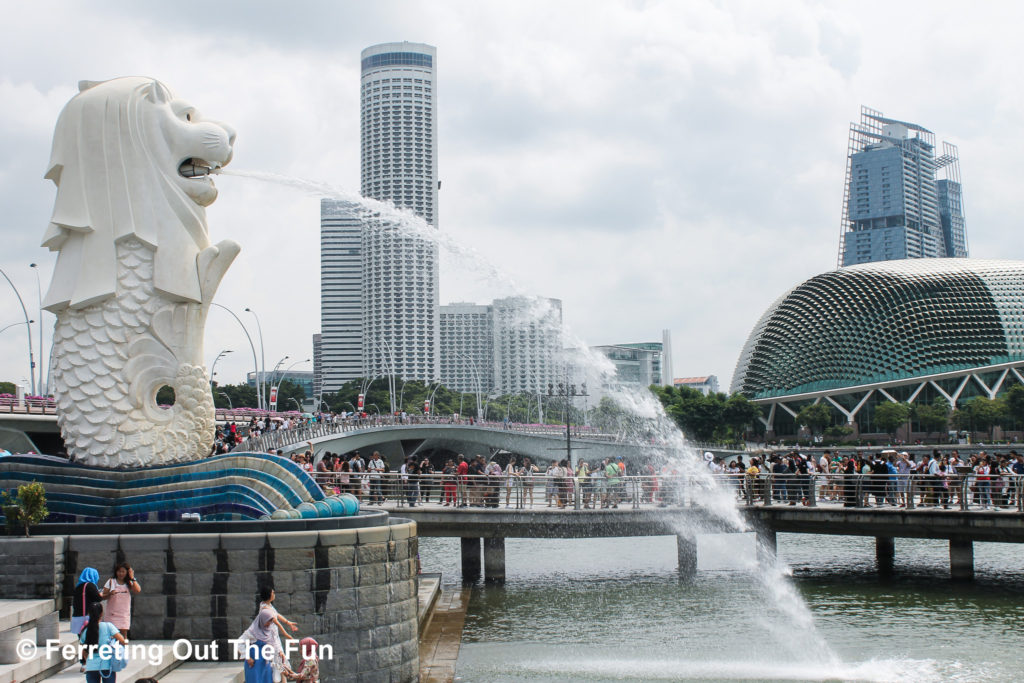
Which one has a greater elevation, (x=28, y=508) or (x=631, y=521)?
(x=28, y=508)

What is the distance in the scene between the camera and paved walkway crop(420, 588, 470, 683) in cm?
1462

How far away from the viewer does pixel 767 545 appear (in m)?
23.1

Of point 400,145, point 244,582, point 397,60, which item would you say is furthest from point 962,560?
point 397,60

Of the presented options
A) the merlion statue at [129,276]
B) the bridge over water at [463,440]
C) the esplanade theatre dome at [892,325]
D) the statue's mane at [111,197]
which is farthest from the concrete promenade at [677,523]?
the esplanade theatre dome at [892,325]

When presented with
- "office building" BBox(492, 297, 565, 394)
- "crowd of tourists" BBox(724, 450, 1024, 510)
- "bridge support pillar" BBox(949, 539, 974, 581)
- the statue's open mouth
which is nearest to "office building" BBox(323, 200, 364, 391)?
"office building" BBox(492, 297, 565, 394)

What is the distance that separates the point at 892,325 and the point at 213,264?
96.6m

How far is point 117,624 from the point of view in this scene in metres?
9.48

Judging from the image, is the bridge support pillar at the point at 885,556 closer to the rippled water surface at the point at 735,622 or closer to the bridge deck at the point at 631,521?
the rippled water surface at the point at 735,622

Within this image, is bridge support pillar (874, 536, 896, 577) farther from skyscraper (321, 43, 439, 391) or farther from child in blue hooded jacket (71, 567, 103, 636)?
skyscraper (321, 43, 439, 391)

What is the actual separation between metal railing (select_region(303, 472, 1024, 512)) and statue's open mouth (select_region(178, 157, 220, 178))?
8.10 metres

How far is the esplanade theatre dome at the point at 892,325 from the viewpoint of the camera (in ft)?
321

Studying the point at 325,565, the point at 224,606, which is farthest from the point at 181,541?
the point at 325,565

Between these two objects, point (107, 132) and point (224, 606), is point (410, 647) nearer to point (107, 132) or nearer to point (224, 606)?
point (224, 606)

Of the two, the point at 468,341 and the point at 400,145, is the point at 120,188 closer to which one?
the point at 400,145
